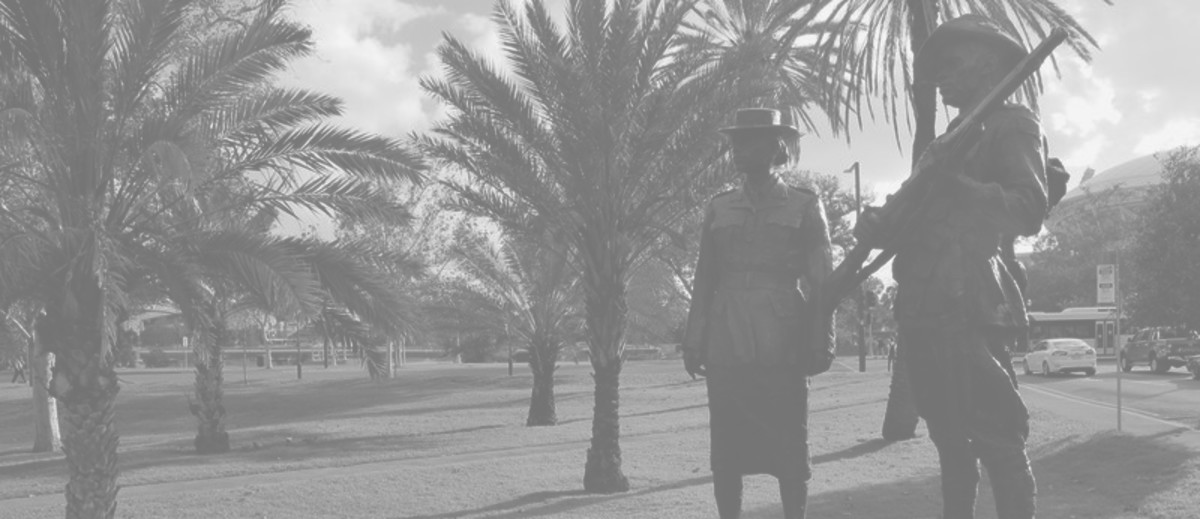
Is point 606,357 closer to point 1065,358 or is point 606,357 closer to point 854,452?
point 854,452

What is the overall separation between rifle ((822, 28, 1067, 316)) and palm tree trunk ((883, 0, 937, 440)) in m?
0.29

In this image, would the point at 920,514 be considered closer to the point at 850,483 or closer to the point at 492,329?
the point at 850,483

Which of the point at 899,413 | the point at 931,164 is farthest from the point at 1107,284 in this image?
the point at 931,164

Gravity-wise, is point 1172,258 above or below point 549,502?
above

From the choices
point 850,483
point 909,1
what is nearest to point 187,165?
point 850,483

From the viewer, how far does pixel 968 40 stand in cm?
417

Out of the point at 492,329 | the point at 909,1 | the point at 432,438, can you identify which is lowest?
the point at 432,438

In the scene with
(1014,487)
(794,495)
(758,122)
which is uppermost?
(758,122)

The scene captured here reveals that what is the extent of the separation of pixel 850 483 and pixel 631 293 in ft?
51.8

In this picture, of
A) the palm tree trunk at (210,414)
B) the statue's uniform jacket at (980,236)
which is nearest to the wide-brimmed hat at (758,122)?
the statue's uniform jacket at (980,236)

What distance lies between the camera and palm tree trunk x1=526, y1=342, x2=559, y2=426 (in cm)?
2247

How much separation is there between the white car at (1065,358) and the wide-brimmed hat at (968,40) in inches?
1280

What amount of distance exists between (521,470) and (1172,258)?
916cm

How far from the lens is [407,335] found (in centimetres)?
1028
